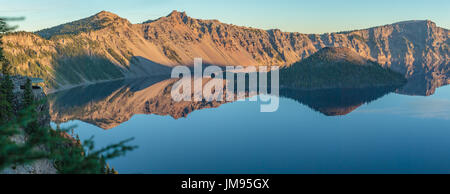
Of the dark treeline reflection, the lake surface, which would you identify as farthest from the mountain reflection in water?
the lake surface

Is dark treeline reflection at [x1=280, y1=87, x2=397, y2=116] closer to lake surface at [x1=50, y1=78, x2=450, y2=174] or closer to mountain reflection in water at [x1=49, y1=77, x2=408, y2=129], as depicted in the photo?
mountain reflection in water at [x1=49, y1=77, x2=408, y2=129]

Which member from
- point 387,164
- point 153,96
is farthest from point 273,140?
point 153,96

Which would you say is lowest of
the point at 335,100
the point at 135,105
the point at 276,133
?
the point at 276,133

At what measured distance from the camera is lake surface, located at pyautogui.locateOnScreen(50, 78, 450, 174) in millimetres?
71250

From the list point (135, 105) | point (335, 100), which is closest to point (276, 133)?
point (335, 100)

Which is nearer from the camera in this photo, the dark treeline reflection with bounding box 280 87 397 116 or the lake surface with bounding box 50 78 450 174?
the lake surface with bounding box 50 78 450 174

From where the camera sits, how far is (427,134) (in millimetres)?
95938

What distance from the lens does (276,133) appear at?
100m

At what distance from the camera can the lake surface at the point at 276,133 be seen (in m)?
71.2

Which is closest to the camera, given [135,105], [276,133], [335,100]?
[276,133]

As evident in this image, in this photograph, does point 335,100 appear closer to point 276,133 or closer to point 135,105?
point 276,133
